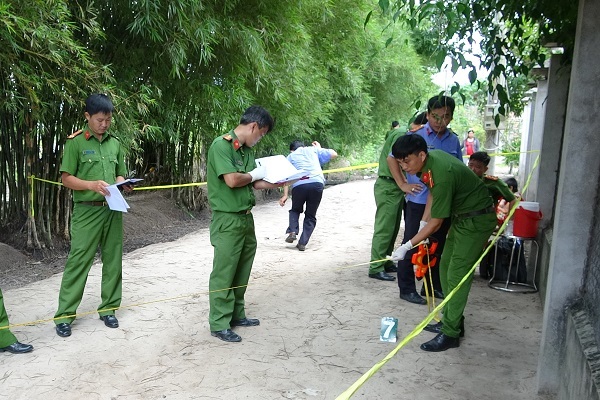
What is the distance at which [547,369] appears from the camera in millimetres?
3023

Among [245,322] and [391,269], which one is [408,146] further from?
[391,269]

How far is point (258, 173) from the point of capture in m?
3.64

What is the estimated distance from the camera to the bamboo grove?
14.9ft

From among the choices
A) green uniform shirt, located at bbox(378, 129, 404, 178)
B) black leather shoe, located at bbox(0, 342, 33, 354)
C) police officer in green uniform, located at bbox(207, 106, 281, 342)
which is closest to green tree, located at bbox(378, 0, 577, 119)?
green uniform shirt, located at bbox(378, 129, 404, 178)

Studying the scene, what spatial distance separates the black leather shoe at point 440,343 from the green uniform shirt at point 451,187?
797 millimetres

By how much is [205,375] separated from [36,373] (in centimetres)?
94

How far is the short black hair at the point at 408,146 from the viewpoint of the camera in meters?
3.37

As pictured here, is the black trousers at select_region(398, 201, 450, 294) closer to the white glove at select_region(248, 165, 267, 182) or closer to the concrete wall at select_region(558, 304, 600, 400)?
the white glove at select_region(248, 165, 267, 182)

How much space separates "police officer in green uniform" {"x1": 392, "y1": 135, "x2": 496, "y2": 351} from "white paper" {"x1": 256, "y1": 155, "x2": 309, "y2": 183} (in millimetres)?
716

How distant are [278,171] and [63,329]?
5.66ft

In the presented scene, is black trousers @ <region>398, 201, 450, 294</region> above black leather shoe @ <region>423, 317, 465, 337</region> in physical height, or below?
above

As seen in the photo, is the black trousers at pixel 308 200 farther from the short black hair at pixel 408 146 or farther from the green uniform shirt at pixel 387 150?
the short black hair at pixel 408 146

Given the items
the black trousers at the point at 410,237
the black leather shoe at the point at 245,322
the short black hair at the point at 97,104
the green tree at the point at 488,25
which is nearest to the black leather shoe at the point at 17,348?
the black leather shoe at the point at 245,322

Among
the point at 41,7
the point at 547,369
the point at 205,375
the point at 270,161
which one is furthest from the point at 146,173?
the point at 547,369
